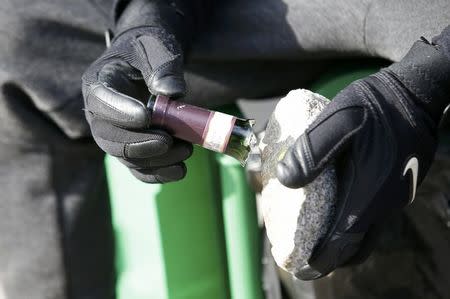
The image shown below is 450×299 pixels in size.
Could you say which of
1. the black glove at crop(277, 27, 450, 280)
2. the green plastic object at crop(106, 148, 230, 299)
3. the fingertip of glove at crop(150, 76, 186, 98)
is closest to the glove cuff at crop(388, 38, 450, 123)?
the black glove at crop(277, 27, 450, 280)

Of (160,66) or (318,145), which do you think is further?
(160,66)

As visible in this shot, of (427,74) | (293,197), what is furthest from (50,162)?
(427,74)

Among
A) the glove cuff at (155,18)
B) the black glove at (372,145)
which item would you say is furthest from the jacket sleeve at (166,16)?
the black glove at (372,145)

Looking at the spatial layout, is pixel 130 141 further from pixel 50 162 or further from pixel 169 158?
pixel 50 162

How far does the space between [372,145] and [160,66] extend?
25 cm

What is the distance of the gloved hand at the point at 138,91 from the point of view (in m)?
0.80

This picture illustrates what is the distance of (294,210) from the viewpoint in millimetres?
768

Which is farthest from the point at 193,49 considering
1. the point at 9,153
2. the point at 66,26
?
the point at 9,153

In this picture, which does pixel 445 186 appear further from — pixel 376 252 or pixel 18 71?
pixel 18 71

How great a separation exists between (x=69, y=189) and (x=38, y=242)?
0.09 meters

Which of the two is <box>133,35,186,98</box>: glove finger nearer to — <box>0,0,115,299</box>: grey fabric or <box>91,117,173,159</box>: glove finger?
<box>91,117,173,159</box>: glove finger

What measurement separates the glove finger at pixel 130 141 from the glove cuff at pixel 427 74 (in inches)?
10.3

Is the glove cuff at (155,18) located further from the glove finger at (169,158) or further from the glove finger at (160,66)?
the glove finger at (169,158)

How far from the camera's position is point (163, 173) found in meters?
0.88
